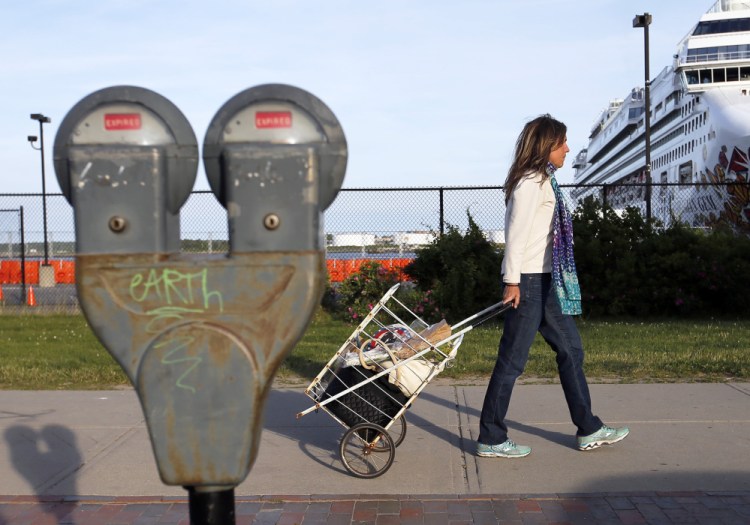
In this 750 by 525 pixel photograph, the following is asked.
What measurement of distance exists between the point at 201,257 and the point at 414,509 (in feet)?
7.28

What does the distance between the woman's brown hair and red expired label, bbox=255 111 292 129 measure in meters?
2.61

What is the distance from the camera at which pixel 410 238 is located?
14.2 metres

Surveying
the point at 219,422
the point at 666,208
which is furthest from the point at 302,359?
the point at 666,208

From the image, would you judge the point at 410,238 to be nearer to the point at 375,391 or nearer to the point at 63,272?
the point at 375,391

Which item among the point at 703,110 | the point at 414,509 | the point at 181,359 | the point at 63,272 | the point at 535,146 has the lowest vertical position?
the point at 414,509

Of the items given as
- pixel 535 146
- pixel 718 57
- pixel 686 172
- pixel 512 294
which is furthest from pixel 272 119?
pixel 718 57

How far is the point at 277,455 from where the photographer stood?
5000 millimetres

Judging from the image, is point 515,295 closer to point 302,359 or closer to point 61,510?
point 61,510

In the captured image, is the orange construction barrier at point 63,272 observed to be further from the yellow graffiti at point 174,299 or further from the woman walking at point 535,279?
the yellow graffiti at point 174,299

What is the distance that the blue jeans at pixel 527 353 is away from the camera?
4691 mm

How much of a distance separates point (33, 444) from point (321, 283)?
3760mm

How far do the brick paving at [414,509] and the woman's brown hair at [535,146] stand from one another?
1712 millimetres

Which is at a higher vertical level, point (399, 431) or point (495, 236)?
point (495, 236)

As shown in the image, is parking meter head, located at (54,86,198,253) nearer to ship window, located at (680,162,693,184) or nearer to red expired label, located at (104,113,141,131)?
red expired label, located at (104,113,141,131)
